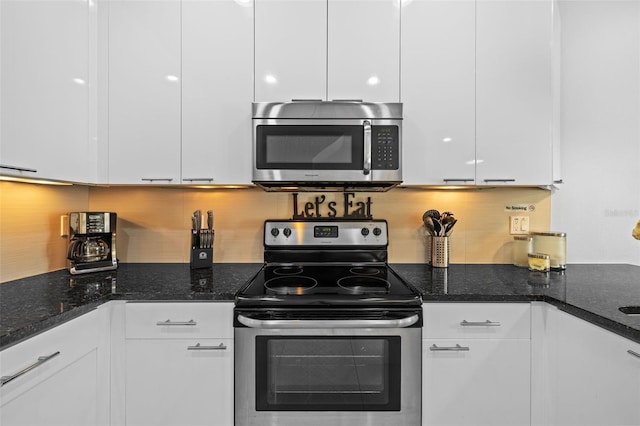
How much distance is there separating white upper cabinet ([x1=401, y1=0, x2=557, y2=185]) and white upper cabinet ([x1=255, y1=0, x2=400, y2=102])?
92 millimetres

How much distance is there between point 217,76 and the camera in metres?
1.81

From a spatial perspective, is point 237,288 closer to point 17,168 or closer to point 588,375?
point 17,168

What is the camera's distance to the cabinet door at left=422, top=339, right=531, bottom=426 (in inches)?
56.4

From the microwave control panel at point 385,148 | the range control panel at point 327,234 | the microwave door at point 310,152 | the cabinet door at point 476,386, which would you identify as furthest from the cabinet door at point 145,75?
the cabinet door at point 476,386

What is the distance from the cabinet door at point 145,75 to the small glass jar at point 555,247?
2.01 metres

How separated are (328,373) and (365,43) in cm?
158

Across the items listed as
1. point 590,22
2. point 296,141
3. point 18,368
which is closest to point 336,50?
point 296,141

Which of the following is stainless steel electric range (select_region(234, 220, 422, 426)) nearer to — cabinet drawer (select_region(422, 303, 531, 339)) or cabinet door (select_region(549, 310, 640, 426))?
cabinet drawer (select_region(422, 303, 531, 339))

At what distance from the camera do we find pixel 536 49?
5.89 feet

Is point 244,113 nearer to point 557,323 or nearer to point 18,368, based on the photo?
point 18,368

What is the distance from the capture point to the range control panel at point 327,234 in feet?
6.64

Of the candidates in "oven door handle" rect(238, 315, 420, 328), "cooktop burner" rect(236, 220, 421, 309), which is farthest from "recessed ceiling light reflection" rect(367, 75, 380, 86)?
"oven door handle" rect(238, 315, 420, 328)

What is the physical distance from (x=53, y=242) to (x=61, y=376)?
963 millimetres

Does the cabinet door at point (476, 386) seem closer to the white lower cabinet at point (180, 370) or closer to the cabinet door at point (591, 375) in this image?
the cabinet door at point (591, 375)
